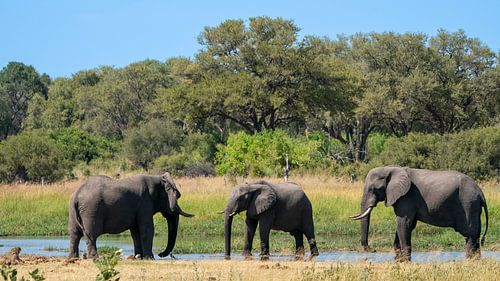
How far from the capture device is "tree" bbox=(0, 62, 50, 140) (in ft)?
337

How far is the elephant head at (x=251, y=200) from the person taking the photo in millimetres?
21981

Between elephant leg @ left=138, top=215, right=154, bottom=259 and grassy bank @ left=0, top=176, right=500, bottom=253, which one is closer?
elephant leg @ left=138, top=215, right=154, bottom=259

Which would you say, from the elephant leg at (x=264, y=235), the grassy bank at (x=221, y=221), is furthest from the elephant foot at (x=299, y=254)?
the grassy bank at (x=221, y=221)

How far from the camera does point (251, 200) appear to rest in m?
22.2

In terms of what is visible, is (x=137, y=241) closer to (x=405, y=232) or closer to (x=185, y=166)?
(x=405, y=232)

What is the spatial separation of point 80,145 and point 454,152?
2947 centimetres

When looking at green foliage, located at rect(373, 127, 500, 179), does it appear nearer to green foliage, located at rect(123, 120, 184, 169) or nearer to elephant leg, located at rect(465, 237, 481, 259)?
green foliage, located at rect(123, 120, 184, 169)

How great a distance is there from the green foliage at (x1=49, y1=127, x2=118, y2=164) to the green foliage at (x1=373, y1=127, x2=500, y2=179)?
940 inches

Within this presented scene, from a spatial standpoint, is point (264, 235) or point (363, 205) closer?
point (363, 205)

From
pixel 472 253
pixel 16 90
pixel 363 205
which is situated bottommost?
pixel 472 253

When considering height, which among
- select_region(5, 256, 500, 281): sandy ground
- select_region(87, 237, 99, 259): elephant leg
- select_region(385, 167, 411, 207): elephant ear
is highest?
select_region(385, 167, 411, 207): elephant ear

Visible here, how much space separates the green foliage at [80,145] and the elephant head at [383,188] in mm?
46137

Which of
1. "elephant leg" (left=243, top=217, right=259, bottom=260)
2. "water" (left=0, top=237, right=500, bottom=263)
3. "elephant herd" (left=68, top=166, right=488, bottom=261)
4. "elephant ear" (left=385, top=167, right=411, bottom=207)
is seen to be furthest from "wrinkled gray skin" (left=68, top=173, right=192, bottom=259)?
"elephant ear" (left=385, top=167, right=411, bottom=207)

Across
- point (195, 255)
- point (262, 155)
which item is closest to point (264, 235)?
point (195, 255)
